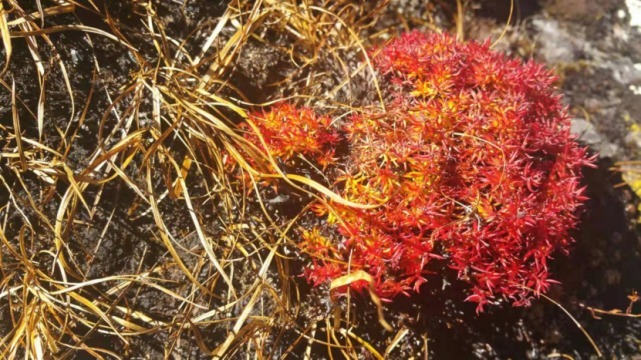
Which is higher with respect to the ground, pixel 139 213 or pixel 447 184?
pixel 447 184

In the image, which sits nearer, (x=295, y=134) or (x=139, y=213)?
(x=295, y=134)

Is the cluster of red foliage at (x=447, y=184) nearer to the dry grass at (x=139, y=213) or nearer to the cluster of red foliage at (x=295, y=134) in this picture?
the cluster of red foliage at (x=295, y=134)

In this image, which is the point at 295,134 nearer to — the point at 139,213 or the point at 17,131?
the point at 139,213

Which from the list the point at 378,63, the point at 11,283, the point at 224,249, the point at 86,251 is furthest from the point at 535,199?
the point at 11,283

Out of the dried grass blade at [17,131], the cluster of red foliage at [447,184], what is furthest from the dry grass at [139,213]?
the cluster of red foliage at [447,184]

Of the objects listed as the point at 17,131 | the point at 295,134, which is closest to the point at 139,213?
the point at 17,131

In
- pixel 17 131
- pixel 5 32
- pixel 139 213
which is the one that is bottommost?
pixel 139 213

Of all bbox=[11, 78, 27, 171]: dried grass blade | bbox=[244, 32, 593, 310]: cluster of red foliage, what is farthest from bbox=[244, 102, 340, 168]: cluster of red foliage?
bbox=[11, 78, 27, 171]: dried grass blade

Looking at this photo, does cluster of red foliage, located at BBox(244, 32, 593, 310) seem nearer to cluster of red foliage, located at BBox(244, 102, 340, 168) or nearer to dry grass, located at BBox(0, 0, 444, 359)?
cluster of red foliage, located at BBox(244, 102, 340, 168)
